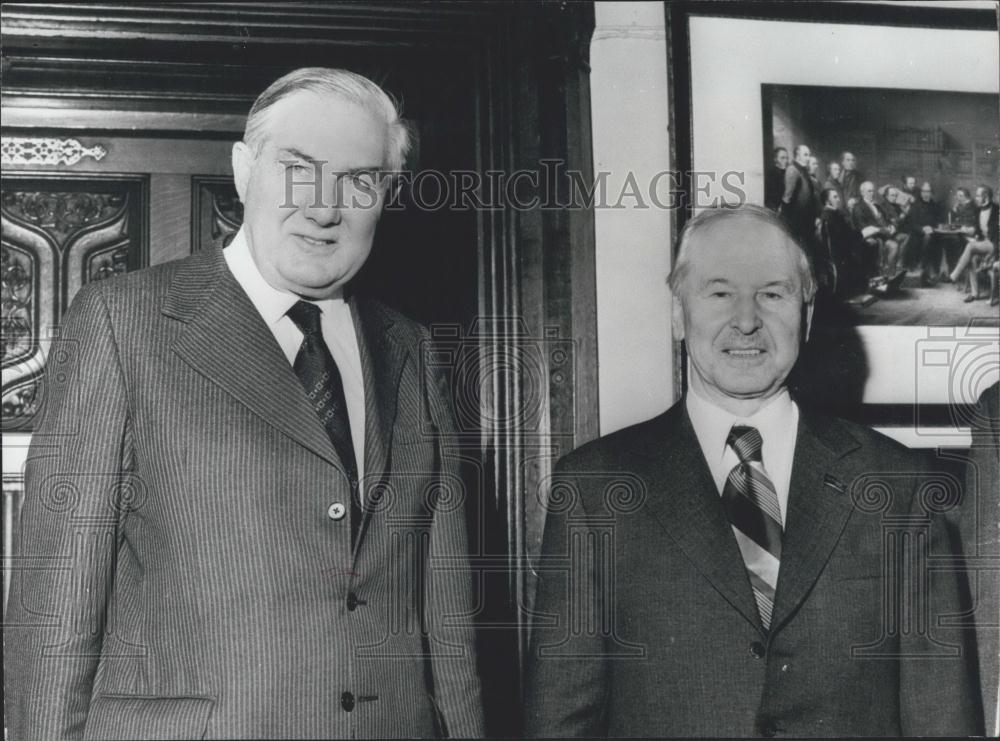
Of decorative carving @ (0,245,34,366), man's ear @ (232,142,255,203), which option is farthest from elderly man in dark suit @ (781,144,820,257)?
decorative carving @ (0,245,34,366)

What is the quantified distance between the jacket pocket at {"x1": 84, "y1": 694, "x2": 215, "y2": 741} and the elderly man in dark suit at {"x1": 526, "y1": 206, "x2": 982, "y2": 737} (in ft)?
1.65

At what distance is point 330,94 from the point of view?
4.83 ft

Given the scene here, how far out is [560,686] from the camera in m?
1.49

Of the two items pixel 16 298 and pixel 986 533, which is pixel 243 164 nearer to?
pixel 16 298

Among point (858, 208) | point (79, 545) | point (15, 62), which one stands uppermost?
point (15, 62)

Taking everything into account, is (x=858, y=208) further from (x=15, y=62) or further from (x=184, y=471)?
(x=15, y=62)

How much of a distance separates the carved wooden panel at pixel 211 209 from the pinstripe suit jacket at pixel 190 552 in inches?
14.8

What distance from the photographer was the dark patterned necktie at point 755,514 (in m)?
1.49

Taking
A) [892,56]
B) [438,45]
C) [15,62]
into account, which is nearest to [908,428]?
[892,56]

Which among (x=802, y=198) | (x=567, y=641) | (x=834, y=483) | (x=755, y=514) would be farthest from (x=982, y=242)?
(x=567, y=641)

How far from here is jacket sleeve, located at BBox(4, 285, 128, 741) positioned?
1.29 m

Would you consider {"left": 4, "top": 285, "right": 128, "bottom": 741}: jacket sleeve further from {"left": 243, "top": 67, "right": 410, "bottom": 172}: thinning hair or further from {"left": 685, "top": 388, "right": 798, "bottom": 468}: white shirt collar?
{"left": 685, "top": 388, "right": 798, "bottom": 468}: white shirt collar

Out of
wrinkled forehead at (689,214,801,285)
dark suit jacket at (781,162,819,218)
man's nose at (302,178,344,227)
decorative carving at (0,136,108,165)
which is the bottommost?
wrinkled forehead at (689,214,801,285)

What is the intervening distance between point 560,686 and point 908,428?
778 millimetres
